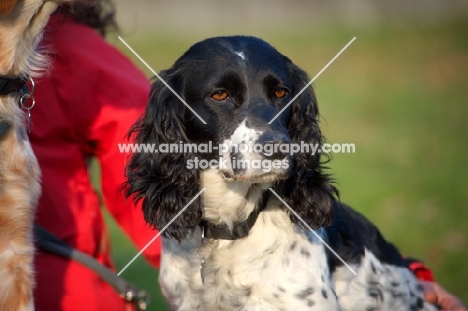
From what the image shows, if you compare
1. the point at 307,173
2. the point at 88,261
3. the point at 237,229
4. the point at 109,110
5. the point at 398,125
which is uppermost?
the point at 398,125

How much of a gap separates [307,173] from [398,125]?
8676 mm

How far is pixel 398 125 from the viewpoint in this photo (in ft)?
41.4

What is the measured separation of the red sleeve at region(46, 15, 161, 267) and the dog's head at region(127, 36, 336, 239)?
0.51m

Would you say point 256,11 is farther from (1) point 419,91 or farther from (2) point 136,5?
(1) point 419,91

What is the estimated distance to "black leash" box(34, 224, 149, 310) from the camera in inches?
176

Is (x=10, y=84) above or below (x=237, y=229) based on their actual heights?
above

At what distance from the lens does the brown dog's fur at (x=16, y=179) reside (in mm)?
3615

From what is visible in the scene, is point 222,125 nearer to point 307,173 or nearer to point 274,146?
point 274,146

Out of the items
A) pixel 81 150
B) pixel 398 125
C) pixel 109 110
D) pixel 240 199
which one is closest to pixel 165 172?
pixel 240 199

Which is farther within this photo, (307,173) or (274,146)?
(307,173)

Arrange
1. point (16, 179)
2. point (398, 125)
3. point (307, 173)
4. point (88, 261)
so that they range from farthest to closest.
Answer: point (398, 125), point (88, 261), point (307, 173), point (16, 179)

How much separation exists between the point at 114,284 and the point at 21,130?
1244 mm

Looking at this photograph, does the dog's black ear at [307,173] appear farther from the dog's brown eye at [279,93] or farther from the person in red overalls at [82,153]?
the person in red overalls at [82,153]

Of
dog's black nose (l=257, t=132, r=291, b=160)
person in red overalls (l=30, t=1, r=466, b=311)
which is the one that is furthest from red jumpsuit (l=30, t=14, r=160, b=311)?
dog's black nose (l=257, t=132, r=291, b=160)
